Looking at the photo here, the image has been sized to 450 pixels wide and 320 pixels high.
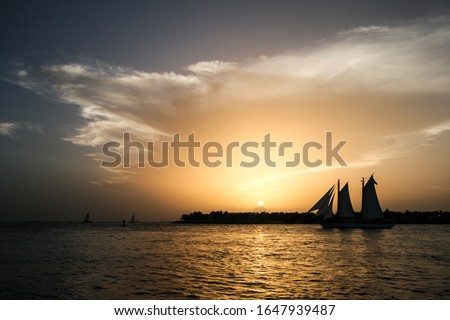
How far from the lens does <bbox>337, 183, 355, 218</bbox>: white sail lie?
118938 millimetres

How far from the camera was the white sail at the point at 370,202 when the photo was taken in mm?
112694

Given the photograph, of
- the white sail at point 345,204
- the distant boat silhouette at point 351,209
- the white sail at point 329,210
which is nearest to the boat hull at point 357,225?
the distant boat silhouette at point 351,209

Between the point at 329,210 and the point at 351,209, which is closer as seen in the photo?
the point at 351,209

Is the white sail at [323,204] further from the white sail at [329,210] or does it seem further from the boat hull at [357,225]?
the boat hull at [357,225]

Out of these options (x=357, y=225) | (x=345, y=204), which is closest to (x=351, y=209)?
(x=345, y=204)

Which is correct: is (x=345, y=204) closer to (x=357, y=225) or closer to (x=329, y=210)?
(x=329, y=210)

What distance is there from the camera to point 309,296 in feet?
74.9

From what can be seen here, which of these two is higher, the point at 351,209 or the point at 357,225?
the point at 351,209

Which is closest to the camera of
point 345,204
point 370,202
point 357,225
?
point 370,202

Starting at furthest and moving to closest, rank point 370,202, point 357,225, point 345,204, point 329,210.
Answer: point 329,210 → point 357,225 → point 345,204 → point 370,202

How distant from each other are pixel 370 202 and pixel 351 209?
23.8ft

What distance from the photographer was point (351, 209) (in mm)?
119938
